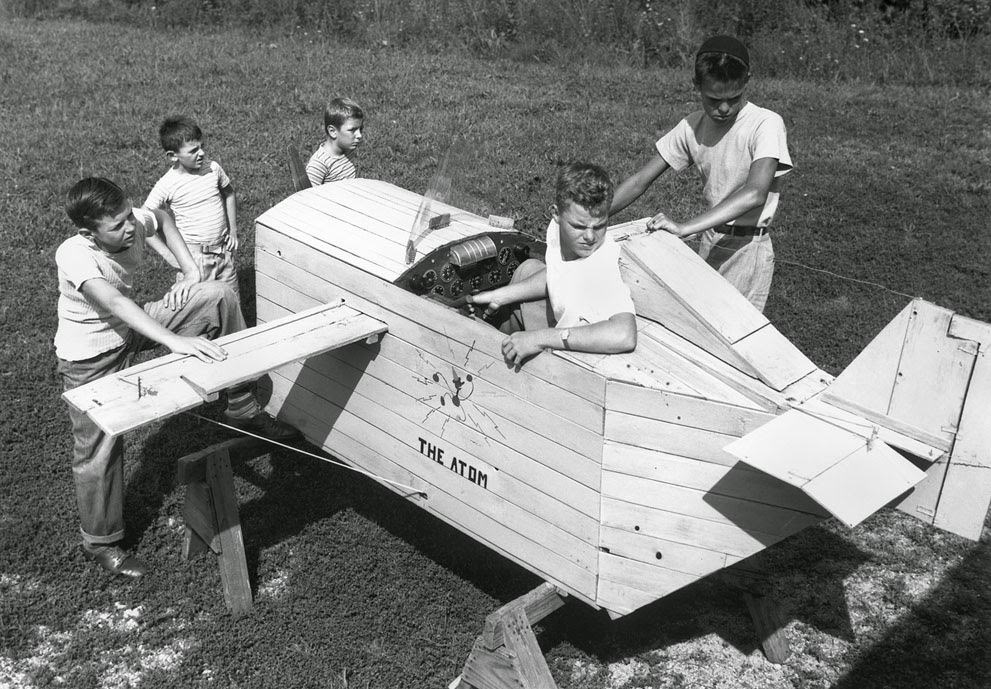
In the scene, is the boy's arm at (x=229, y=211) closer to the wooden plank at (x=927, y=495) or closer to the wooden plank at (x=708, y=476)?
the wooden plank at (x=708, y=476)

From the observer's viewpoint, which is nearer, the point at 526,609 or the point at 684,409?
the point at 684,409

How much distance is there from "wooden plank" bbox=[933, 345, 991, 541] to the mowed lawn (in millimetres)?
1497

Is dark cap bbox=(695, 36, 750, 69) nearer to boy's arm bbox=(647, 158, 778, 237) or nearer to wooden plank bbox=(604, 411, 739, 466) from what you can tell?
boy's arm bbox=(647, 158, 778, 237)

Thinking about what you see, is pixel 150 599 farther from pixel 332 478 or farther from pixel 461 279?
pixel 461 279

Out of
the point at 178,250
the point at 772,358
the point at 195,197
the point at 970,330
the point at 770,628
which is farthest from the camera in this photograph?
the point at 195,197

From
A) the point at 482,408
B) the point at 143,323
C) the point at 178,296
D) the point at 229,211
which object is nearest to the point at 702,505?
the point at 482,408

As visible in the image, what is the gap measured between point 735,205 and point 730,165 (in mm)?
458

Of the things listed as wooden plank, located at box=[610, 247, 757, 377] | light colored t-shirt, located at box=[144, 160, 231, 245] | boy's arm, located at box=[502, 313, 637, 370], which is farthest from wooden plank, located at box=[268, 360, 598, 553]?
light colored t-shirt, located at box=[144, 160, 231, 245]

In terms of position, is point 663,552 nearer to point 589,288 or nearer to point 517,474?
point 517,474

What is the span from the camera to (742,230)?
199 inches

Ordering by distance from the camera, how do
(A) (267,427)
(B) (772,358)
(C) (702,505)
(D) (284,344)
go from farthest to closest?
(A) (267,427) < (D) (284,344) < (B) (772,358) < (C) (702,505)

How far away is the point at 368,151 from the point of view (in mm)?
9844

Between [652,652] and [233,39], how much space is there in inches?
448

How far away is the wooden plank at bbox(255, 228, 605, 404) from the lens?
3.71 meters
